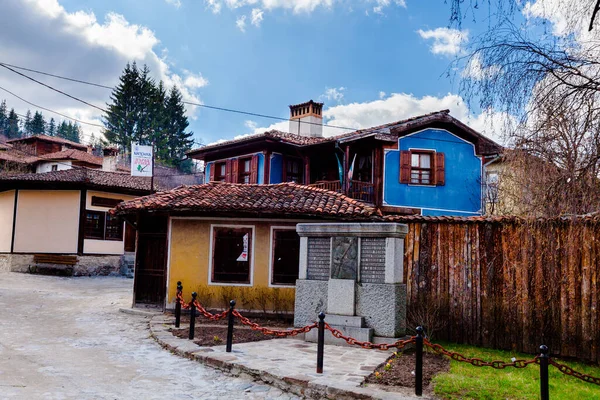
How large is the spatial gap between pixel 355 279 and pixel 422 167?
1180 centimetres

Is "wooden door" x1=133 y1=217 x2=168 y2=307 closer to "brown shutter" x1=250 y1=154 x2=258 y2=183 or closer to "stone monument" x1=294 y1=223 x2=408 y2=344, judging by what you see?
"stone monument" x1=294 y1=223 x2=408 y2=344

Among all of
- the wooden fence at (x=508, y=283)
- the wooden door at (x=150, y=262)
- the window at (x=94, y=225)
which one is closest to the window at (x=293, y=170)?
the wooden door at (x=150, y=262)

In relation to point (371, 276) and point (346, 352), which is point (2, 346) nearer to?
point (346, 352)

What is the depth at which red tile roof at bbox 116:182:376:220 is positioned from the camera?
39.7 ft

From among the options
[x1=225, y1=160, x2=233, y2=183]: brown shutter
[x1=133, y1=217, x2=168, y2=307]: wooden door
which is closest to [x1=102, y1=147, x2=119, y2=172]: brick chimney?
[x1=225, y1=160, x2=233, y2=183]: brown shutter

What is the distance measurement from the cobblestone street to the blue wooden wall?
11.1 metres

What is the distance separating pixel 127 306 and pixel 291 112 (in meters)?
14.2

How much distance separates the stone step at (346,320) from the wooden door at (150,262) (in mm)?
6705

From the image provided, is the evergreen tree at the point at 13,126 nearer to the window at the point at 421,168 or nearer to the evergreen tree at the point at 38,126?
the evergreen tree at the point at 38,126

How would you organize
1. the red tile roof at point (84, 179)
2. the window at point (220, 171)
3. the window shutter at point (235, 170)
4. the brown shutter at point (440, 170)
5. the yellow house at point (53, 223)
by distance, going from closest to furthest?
the brown shutter at point (440, 170)
the window shutter at point (235, 170)
the red tile roof at point (84, 179)
the yellow house at point (53, 223)
the window at point (220, 171)

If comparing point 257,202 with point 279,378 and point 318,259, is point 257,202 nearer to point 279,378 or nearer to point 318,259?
point 318,259

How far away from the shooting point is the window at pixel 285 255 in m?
12.8

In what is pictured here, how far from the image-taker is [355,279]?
8.95 meters

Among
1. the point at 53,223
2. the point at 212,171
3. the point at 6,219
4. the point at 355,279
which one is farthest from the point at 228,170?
the point at 355,279
